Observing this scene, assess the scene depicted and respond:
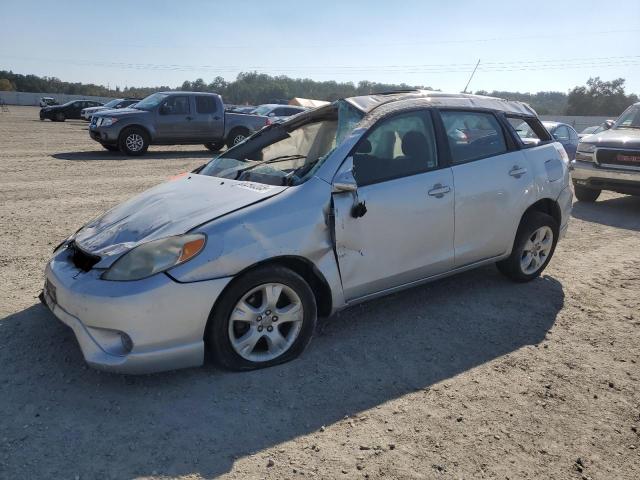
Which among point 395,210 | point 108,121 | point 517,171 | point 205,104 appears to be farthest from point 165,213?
point 205,104

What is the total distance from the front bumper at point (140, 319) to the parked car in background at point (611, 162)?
311 inches

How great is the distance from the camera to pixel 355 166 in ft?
12.2

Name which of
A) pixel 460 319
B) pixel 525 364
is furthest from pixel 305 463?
pixel 460 319

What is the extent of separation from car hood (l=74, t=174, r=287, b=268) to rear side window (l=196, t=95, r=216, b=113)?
488 inches

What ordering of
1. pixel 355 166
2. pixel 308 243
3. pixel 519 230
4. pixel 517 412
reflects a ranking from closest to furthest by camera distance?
pixel 517 412
pixel 308 243
pixel 355 166
pixel 519 230

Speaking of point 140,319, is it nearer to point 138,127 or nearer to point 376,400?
point 376,400

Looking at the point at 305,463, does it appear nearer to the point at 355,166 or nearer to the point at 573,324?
the point at 355,166

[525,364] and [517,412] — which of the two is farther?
[525,364]

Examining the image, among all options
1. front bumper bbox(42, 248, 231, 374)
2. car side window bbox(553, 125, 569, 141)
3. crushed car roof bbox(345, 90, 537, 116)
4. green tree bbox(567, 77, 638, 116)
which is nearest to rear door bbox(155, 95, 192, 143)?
car side window bbox(553, 125, 569, 141)

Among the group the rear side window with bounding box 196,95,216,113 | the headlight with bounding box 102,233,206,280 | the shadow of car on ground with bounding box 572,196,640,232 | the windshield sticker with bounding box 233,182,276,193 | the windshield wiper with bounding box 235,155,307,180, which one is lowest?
the shadow of car on ground with bounding box 572,196,640,232

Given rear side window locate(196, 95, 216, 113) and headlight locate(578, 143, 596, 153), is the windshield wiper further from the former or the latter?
rear side window locate(196, 95, 216, 113)

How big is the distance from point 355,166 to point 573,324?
217 cm

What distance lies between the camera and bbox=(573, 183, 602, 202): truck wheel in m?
9.75

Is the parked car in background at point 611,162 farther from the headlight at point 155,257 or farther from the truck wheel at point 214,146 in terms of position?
the truck wheel at point 214,146
